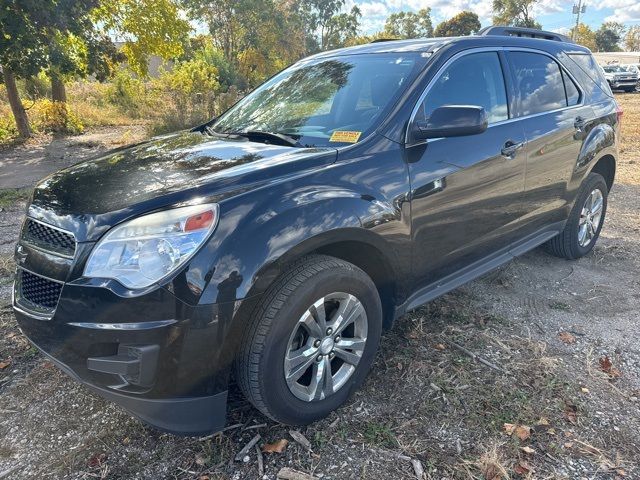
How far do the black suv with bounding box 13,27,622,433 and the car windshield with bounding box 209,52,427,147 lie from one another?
1cm

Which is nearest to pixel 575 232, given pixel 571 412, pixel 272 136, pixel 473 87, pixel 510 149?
pixel 510 149

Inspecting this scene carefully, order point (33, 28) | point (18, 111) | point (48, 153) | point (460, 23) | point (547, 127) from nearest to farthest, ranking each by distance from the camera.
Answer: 1. point (547, 127)
2. point (33, 28)
3. point (48, 153)
4. point (18, 111)
5. point (460, 23)

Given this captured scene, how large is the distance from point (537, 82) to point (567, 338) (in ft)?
6.23

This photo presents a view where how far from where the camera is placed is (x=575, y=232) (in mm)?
4352

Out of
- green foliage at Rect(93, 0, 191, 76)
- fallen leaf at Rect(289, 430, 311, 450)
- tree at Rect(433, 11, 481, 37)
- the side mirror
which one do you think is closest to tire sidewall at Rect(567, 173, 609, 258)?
the side mirror

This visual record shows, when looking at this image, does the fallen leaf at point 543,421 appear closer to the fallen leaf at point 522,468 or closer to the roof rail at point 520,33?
the fallen leaf at point 522,468

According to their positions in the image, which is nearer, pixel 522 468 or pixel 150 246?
pixel 150 246

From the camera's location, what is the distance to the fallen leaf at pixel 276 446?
232 cm

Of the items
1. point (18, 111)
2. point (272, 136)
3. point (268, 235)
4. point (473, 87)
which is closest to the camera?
point (268, 235)

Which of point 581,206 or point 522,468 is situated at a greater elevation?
point 581,206

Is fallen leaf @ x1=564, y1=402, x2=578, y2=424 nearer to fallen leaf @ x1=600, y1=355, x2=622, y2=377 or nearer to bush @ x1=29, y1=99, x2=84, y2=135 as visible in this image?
fallen leaf @ x1=600, y1=355, x2=622, y2=377

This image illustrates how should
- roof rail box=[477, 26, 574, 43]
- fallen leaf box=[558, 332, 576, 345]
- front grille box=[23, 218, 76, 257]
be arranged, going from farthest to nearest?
roof rail box=[477, 26, 574, 43], fallen leaf box=[558, 332, 576, 345], front grille box=[23, 218, 76, 257]

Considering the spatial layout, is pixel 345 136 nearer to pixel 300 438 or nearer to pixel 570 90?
pixel 300 438

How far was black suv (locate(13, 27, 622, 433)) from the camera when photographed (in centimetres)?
195
